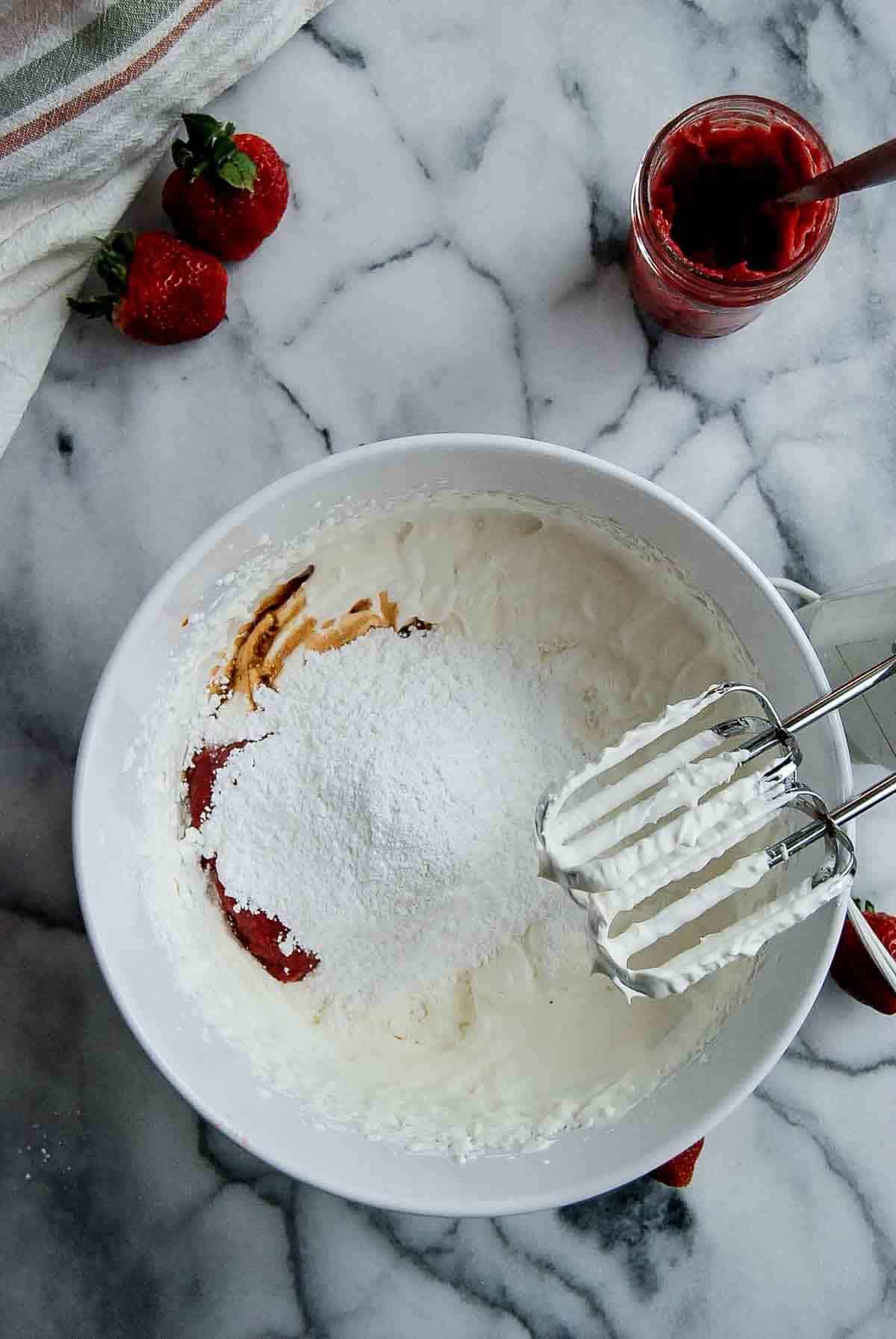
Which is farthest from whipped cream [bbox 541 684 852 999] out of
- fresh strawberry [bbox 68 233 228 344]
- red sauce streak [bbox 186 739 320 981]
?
fresh strawberry [bbox 68 233 228 344]

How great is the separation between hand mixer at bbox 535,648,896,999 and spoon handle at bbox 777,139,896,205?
305 millimetres

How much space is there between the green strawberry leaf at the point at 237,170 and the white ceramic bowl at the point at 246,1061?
0.26 meters

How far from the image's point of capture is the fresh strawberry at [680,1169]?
99 centimetres

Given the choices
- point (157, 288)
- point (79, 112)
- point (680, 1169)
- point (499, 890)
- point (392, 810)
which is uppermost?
point (79, 112)

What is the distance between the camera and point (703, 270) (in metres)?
0.91

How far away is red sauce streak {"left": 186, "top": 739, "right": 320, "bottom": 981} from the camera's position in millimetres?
971

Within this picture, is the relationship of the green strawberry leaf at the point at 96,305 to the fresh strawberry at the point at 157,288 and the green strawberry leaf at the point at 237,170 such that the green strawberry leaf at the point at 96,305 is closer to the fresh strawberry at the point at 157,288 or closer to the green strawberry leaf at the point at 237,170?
the fresh strawberry at the point at 157,288

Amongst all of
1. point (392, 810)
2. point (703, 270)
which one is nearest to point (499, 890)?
point (392, 810)

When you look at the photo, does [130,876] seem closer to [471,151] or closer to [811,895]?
[811,895]

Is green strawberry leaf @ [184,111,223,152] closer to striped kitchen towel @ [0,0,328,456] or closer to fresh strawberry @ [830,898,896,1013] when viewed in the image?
striped kitchen towel @ [0,0,328,456]

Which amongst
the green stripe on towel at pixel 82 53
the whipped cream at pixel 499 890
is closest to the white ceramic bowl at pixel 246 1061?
the whipped cream at pixel 499 890

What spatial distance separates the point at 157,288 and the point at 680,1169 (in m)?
0.82

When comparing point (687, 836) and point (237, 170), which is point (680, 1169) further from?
point (237, 170)

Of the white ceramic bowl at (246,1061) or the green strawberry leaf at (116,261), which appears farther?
the green strawberry leaf at (116,261)
